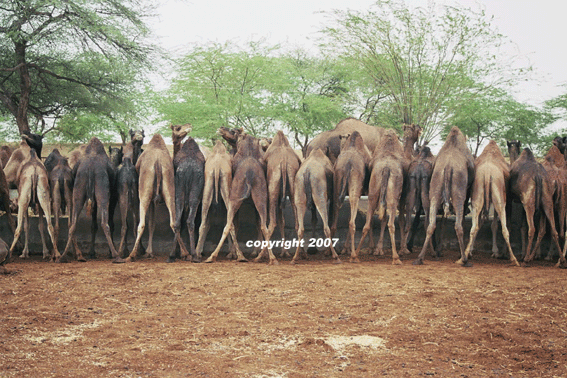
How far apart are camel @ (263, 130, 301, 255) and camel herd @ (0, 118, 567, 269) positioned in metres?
0.02

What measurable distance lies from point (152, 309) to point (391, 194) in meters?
5.41

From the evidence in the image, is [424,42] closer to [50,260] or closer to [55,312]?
[50,260]

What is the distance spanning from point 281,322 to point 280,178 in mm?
4843

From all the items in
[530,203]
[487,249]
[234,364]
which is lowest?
[234,364]

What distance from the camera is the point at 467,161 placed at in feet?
37.9

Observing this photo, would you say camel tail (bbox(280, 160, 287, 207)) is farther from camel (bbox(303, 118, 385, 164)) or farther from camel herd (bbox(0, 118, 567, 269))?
camel (bbox(303, 118, 385, 164))

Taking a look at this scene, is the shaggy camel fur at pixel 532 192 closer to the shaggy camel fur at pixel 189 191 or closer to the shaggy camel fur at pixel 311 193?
the shaggy camel fur at pixel 311 193

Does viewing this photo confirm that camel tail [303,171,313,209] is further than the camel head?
No

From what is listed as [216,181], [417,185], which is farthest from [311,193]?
[417,185]

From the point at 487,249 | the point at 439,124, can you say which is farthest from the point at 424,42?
the point at 487,249

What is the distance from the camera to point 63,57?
89.1 feet

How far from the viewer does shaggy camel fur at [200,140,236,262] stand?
11.3 meters

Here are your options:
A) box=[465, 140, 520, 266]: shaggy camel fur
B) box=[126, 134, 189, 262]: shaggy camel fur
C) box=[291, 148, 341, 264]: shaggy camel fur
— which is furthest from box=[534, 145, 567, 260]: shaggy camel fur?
box=[126, 134, 189, 262]: shaggy camel fur

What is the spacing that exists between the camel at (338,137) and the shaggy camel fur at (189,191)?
4.55 metres
